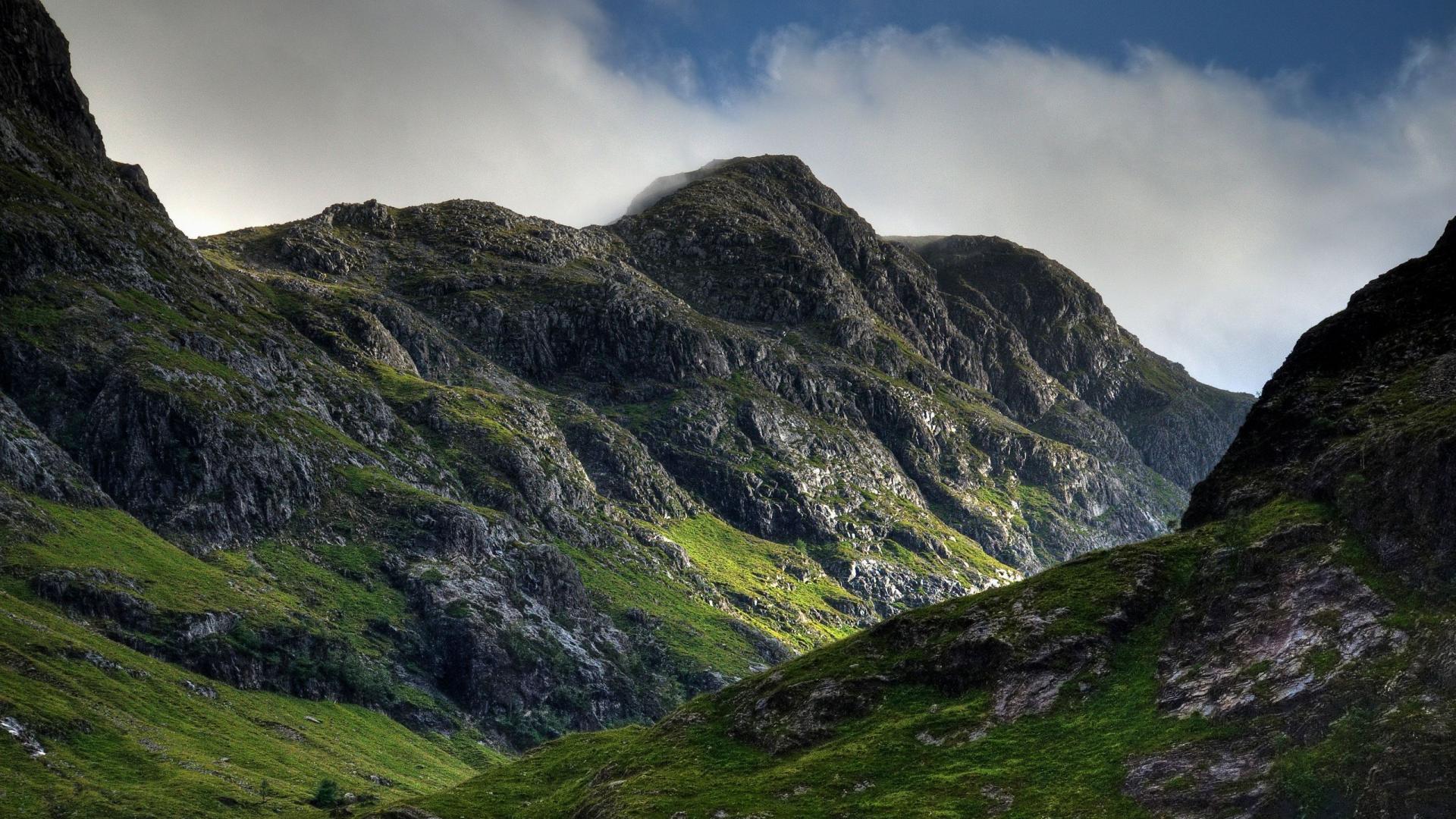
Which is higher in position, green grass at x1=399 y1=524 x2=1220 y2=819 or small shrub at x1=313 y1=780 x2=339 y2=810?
green grass at x1=399 y1=524 x2=1220 y2=819

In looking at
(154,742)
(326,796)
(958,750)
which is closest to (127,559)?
(154,742)

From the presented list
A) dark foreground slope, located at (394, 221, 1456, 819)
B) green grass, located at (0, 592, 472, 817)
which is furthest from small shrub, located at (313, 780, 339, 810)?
dark foreground slope, located at (394, 221, 1456, 819)

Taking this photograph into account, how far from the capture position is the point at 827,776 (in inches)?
3054

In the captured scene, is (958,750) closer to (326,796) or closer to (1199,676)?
(1199,676)

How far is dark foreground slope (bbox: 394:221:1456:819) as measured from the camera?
2285 inches

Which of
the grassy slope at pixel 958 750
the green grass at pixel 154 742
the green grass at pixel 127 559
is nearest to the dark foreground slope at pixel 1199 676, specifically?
the grassy slope at pixel 958 750

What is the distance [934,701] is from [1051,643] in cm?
1094

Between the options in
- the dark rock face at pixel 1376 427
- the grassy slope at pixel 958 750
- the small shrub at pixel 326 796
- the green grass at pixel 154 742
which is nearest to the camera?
the grassy slope at pixel 958 750

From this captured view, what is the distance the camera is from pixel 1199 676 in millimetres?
70438

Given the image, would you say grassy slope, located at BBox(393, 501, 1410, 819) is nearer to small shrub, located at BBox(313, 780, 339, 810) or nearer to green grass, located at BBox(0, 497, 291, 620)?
small shrub, located at BBox(313, 780, 339, 810)

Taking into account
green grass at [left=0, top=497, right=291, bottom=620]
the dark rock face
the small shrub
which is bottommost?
the small shrub

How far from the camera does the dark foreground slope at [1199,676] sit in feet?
190

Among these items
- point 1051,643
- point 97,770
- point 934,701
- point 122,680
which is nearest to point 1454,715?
point 1051,643

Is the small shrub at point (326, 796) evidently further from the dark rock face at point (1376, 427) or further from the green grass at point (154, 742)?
the dark rock face at point (1376, 427)
